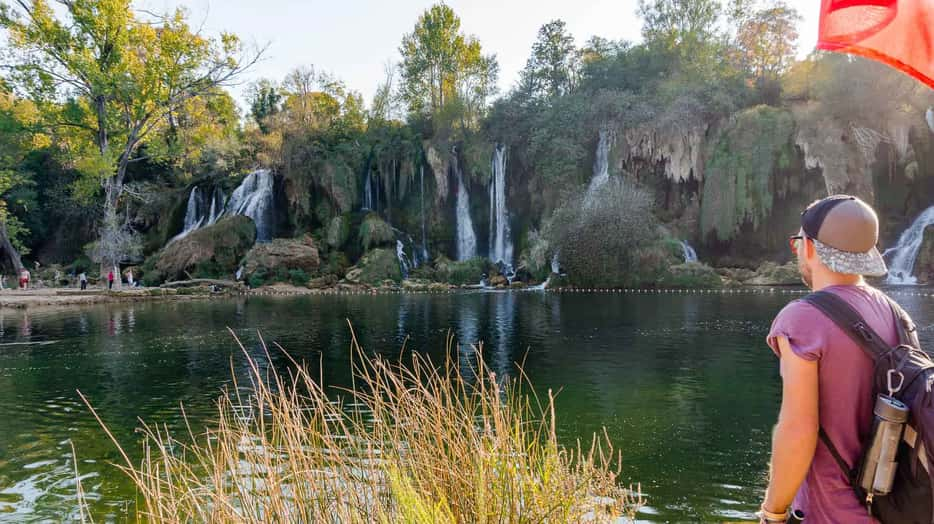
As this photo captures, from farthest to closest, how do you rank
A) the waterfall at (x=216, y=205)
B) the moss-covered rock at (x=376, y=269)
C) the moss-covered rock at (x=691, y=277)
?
1. the waterfall at (x=216, y=205)
2. the moss-covered rock at (x=376, y=269)
3. the moss-covered rock at (x=691, y=277)

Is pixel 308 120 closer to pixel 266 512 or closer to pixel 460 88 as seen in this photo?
pixel 460 88

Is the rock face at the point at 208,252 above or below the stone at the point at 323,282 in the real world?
above

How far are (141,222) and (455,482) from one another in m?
43.8

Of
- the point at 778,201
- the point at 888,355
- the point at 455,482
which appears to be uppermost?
the point at 778,201

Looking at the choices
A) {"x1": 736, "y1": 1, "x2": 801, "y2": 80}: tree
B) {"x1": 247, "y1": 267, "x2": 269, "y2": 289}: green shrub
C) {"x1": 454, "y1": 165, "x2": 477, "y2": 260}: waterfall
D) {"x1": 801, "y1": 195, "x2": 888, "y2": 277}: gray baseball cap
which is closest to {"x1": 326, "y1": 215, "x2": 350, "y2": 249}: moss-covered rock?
{"x1": 247, "y1": 267, "x2": 269, "y2": 289}: green shrub

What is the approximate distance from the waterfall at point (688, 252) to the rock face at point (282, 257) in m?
20.5

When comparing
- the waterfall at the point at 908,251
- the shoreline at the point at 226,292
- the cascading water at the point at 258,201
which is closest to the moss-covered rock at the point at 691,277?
A: the shoreline at the point at 226,292

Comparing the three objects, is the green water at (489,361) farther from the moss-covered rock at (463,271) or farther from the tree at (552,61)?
the tree at (552,61)

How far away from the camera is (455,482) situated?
349 centimetres

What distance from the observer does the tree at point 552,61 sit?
48.0m

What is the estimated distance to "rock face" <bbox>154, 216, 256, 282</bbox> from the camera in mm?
35625

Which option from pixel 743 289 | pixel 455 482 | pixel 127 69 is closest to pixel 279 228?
pixel 127 69

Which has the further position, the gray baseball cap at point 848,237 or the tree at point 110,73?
the tree at point 110,73

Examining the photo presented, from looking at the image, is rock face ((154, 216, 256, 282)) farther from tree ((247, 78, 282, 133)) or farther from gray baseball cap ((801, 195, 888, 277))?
gray baseball cap ((801, 195, 888, 277))
